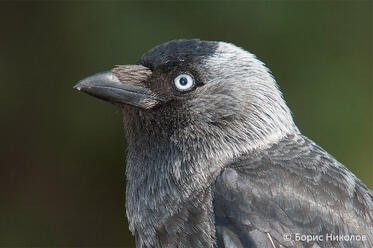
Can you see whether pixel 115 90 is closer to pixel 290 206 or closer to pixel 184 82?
pixel 184 82

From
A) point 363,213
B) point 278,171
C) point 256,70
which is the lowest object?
point 363,213

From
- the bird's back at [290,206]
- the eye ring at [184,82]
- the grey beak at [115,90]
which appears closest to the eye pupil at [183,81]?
the eye ring at [184,82]

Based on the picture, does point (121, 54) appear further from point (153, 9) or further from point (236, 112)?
point (236, 112)

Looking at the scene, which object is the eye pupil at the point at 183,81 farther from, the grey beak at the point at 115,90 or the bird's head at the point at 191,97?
the grey beak at the point at 115,90

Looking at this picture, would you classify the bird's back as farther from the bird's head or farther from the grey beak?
the grey beak

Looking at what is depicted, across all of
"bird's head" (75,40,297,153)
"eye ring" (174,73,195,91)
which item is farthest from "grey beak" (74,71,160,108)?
"eye ring" (174,73,195,91)

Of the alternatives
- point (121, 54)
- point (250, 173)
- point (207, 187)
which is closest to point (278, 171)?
point (250, 173)
